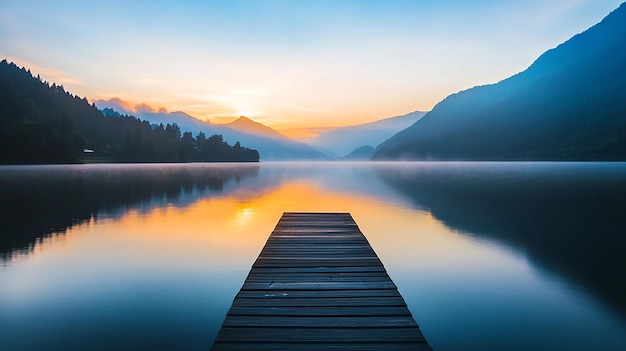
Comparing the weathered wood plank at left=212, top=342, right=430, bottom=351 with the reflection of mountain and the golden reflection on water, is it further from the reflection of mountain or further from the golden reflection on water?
the golden reflection on water

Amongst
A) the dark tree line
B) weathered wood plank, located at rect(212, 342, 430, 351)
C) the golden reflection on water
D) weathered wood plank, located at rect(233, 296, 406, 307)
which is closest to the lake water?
the golden reflection on water

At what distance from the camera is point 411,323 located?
6668mm

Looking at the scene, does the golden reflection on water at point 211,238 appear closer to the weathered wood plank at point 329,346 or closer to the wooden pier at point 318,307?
the wooden pier at point 318,307

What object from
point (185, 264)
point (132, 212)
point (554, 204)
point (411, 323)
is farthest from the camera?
point (554, 204)

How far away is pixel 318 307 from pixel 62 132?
13707 centimetres

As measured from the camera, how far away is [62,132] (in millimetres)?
118438

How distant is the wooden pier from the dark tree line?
410 feet

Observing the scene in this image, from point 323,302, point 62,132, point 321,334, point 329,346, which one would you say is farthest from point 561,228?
point 62,132

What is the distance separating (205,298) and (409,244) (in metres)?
10.5

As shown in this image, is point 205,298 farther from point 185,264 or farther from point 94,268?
point 94,268

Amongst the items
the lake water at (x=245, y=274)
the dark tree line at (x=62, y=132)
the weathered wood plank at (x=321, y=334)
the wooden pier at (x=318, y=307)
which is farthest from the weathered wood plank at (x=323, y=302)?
the dark tree line at (x=62, y=132)

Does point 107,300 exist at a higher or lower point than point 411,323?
lower

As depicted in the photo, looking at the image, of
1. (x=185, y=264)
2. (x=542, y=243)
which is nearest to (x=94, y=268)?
(x=185, y=264)

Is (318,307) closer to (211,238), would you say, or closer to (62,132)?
(211,238)
